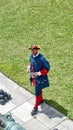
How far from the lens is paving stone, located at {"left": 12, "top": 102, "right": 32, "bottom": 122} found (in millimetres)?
9336

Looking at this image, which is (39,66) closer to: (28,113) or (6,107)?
(28,113)

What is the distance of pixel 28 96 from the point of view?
9984mm

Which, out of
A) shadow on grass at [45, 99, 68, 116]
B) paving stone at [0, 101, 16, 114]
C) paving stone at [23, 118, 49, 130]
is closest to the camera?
paving stone at [23, 118, 49, 130]

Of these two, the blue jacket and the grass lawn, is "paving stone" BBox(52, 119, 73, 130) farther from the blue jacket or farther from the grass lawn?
the blue jacket

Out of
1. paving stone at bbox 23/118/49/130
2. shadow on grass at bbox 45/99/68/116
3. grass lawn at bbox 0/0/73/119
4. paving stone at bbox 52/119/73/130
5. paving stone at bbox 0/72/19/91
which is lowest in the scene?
paving stone at bbox 23/118/49/130

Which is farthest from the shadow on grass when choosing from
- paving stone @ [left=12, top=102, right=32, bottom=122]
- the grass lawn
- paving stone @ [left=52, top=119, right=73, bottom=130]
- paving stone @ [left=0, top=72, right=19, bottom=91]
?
paving stone @ [left=0, top=72, right=19, bottom=91]

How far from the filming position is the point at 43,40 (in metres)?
12.2

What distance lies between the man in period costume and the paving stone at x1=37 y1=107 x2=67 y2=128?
237 mm

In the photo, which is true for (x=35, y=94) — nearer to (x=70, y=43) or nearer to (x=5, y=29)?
(x=70, y=43)

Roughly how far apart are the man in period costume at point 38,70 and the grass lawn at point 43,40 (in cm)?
54

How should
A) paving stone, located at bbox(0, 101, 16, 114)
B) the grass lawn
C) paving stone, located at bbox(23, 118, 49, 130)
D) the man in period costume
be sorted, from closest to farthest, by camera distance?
the man in period costume, paving stone, located at bbox(23, 118, 49, 130), paving stone, located at bbox(0, 101, 16, 114), the grass lawn

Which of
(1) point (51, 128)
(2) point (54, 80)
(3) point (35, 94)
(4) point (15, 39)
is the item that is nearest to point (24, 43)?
(4) point (15, 39)

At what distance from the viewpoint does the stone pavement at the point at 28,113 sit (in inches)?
353

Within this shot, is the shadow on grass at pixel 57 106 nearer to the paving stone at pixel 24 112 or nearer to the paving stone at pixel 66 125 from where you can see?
the paving stone at pixel 66 125
